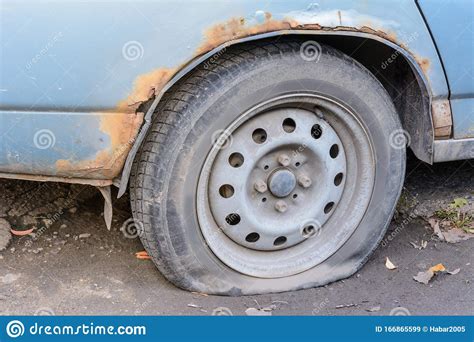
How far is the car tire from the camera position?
3.00 meters

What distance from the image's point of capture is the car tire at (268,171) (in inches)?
118

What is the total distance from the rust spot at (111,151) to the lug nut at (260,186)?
24.2 inches

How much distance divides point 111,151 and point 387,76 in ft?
4.66

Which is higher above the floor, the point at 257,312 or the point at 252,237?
the point at 252,237

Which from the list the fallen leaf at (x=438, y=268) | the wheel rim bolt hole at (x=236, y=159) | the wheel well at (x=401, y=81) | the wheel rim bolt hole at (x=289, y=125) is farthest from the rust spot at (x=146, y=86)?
the fallen leaf at (x=438, y=268)

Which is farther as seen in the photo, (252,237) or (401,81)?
(401,81)

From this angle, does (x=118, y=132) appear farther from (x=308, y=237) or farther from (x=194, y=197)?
(x=308, y=237)

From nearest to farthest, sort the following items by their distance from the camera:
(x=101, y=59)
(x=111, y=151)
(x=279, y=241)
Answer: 1. (x=101, y=59)
2. (x=111, y=151)
3. (x=279, y=241)

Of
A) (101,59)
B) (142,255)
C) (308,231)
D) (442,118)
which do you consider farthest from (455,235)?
(101,59)

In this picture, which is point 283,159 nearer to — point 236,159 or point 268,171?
point 268,171

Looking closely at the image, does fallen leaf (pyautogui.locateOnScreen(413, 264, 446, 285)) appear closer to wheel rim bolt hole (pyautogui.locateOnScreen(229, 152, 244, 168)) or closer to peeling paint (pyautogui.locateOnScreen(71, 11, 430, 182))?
wheel rim bolt hole (pyautogui.locateOnScreen(229, 152, 244, 168))

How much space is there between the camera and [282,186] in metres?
3.26

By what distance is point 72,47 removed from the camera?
109 inches

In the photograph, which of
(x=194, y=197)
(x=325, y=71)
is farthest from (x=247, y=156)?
(x=325, y=71)
